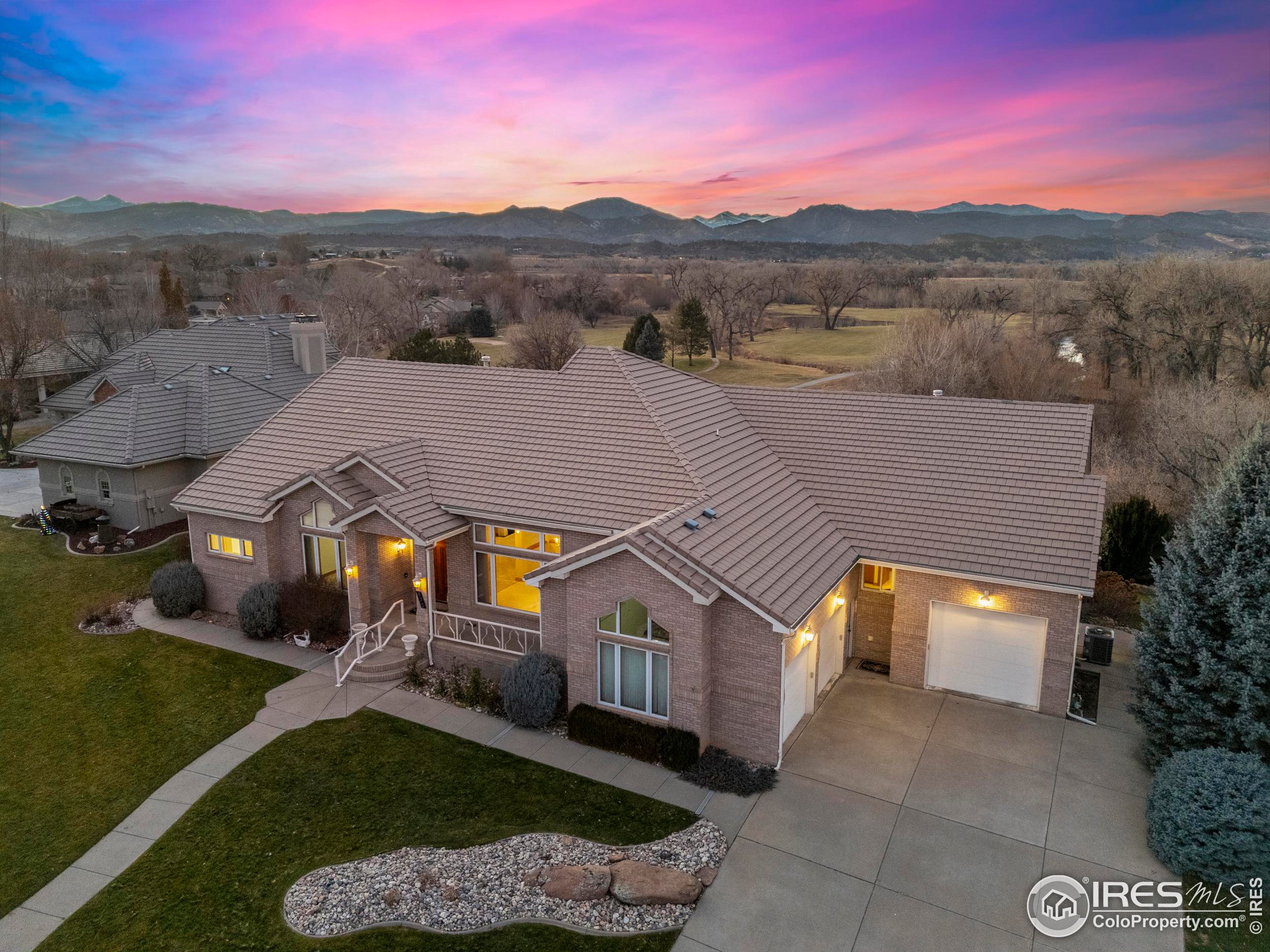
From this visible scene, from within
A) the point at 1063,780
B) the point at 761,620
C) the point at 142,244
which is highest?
the point at 142,244

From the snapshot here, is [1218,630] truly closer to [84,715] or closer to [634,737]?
[634,737]

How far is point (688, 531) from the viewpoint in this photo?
1573 centimetres

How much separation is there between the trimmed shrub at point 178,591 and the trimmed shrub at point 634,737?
40.1ft

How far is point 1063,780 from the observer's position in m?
14.8

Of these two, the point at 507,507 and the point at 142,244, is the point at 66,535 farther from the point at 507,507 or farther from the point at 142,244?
the point at 142,244

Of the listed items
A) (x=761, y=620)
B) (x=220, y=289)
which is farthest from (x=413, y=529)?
(x=220, y=289)

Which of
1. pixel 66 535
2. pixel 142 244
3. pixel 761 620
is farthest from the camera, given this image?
pixel 142 244

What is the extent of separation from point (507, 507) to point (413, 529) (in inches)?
84.2

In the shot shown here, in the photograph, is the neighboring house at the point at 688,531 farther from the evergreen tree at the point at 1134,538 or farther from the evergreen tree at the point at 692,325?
the evergreen tree at the point at 692,325

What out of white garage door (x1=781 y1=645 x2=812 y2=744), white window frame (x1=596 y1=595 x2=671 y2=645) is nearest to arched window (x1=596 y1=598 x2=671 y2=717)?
white window frame (x1=596 y1=595 x2=671 y2=645)

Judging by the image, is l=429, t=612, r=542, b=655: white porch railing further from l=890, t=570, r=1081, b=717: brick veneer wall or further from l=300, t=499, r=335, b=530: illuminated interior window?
l=890, t=570, r=1081, b=717: brick veneer wall

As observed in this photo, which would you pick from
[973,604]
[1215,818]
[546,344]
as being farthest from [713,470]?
[546,344]

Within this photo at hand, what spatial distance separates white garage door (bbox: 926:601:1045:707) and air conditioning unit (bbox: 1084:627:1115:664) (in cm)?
336

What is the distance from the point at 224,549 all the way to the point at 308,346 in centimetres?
1774
